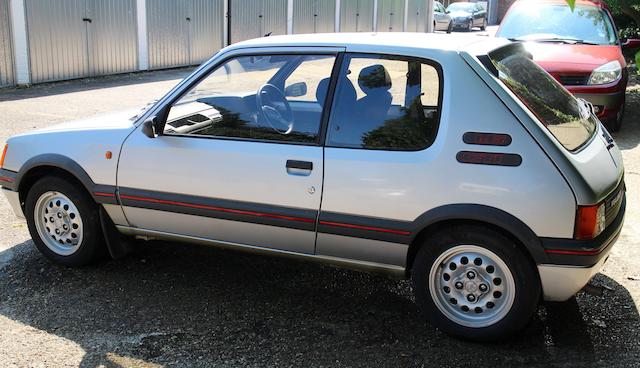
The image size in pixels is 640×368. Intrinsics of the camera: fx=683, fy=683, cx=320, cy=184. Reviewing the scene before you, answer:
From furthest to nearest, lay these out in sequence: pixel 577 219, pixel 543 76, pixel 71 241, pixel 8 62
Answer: pixel 8 62 < pixel 71 241 < pixel 543 76 < pixel 577 219

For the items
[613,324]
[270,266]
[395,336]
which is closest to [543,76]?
[613,324]

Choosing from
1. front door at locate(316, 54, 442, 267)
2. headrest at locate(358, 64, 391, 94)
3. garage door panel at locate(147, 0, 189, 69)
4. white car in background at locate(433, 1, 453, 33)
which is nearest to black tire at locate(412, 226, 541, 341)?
front door at locate(316, 54, 442, 267)

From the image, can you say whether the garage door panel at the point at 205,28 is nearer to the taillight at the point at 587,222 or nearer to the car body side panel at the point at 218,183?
the car body side panel at the point at 218,183

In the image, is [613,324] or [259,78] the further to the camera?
[259,78]

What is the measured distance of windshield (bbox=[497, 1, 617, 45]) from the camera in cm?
959

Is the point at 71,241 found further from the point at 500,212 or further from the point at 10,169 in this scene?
the point at 500,212

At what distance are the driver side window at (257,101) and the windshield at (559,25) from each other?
20.5 ft

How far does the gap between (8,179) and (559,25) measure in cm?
783

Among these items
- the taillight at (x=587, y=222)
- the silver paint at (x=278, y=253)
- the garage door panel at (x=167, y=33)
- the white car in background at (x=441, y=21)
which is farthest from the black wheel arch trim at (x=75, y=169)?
the white car in background at (x=441, y=21)

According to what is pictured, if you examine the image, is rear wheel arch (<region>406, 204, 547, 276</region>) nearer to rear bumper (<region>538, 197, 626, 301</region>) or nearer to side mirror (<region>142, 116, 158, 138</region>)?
rear bumper (<region>538, 197, 626, 301</region>)

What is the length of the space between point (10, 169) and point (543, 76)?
3.59 m

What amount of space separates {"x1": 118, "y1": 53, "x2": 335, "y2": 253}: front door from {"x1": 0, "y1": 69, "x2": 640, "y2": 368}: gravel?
439 mm

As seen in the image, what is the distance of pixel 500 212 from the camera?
3.47 m

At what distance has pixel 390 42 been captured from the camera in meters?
3.92
